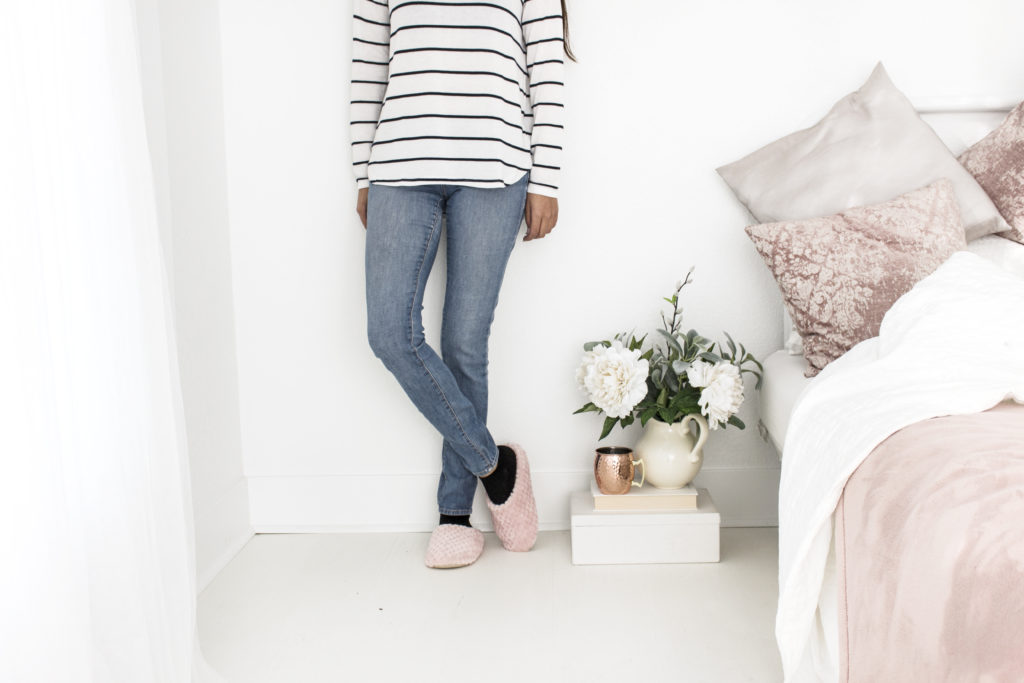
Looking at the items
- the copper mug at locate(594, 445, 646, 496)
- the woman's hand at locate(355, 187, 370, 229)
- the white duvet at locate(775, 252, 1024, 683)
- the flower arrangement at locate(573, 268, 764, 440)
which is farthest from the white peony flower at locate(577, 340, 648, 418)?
the woman's hand at locate(355, 187, 370, 229)

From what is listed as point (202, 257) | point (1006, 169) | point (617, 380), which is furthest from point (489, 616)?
point (1006, 169)

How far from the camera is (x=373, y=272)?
1850 mm

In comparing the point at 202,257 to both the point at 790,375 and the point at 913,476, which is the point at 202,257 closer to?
the point at 790,375

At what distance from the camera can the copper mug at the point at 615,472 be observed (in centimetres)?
189

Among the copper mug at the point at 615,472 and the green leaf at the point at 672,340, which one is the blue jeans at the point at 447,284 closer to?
the copper mug at the point at 615,472

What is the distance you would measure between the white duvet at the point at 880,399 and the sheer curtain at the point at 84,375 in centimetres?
92

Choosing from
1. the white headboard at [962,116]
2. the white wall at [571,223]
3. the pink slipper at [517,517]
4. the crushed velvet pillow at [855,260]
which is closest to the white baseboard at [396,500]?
the white wall at [571,223]

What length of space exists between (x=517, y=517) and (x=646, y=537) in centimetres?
32

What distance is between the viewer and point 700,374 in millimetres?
1866

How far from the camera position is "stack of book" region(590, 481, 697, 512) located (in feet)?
6.23

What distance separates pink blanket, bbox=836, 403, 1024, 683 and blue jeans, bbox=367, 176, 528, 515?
100 centimetres

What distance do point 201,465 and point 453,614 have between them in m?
0.73

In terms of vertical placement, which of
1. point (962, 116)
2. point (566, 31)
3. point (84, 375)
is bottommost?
point (84, 375)

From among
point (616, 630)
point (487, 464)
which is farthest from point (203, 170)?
point (616, 630)
